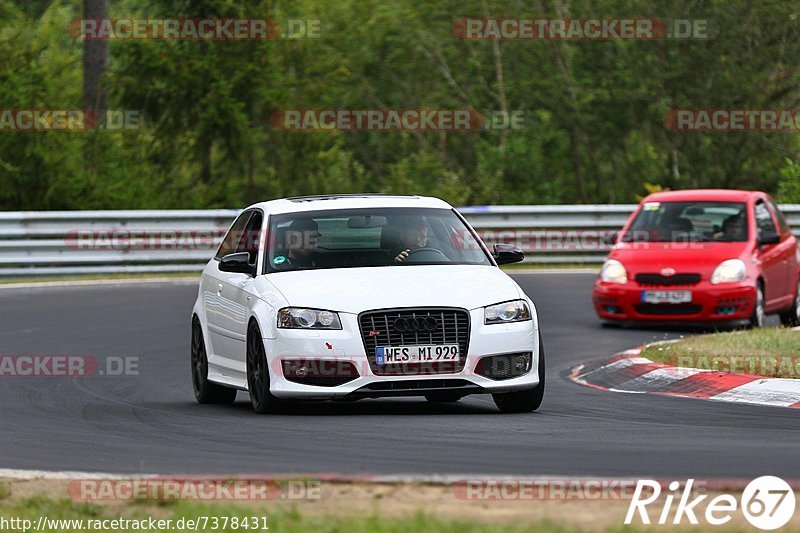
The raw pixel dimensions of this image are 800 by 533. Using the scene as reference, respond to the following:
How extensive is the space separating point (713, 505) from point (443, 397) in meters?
5.14

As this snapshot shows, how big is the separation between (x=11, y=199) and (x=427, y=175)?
867cm

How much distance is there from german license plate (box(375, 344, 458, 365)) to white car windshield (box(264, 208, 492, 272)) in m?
1.05

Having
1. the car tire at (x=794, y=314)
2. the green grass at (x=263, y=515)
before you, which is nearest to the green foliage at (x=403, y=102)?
the car tire at (x=794, y=314)


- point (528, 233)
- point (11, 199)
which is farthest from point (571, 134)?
point (11, 199)

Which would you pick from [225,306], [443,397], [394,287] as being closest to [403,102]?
[225,306]

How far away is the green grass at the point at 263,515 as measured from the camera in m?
6.63

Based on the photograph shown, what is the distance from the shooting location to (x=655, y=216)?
66.1 ft

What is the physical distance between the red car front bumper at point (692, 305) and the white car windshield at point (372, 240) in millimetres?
6394

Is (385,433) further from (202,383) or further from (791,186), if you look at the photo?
(791,186)

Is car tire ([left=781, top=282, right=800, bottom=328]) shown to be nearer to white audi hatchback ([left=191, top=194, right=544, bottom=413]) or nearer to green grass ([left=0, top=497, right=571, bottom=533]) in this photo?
white audi hatchback ([left=191, top=194, right=544, bottom=413])

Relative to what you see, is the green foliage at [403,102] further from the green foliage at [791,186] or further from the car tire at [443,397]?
the car tire at [443,397]

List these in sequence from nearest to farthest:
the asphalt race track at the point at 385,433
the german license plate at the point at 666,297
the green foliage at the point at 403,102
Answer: the asphalt race track at the point at 385,433 → the german license plate at the point at 666,297 → the green foliage at the point at 403,102

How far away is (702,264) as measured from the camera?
61.9 ft

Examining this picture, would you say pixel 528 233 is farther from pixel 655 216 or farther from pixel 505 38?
pixel 505 38
